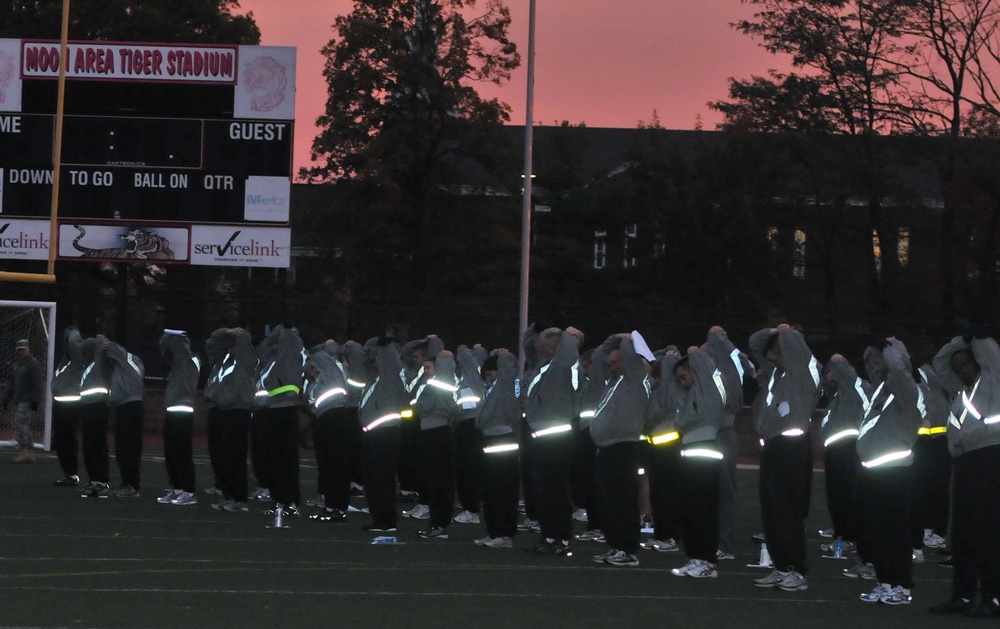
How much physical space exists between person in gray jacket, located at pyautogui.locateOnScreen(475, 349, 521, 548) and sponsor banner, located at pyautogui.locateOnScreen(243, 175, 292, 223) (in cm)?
820

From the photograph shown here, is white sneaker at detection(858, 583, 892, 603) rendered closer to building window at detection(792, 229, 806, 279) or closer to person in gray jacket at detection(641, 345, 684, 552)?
person in gray jacket at detection(641, 345, 684, 552)

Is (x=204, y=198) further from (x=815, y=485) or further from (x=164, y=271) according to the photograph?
(x=164, y=271)

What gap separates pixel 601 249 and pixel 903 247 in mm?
9067

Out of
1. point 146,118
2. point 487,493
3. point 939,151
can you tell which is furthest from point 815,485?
point 939,151

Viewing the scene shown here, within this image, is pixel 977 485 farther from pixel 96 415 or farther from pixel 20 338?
pixel 20 338

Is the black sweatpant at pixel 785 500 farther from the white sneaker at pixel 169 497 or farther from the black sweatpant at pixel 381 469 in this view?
the white sneaker at pixel 169 497

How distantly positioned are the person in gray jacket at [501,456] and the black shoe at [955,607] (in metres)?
4.28

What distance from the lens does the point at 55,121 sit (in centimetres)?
2016

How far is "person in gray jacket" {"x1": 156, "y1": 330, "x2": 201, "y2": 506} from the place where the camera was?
15.3m

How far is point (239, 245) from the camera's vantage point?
2022cm

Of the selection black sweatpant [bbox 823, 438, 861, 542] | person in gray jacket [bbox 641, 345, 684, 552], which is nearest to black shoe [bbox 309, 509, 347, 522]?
person in gray jacket [bbox 641, 345, 684, 552]

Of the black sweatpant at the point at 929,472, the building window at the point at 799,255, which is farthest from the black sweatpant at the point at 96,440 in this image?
the building window at the point at 799,255

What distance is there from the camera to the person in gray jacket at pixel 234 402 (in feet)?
49.2

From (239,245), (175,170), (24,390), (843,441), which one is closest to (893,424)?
(843,441)
